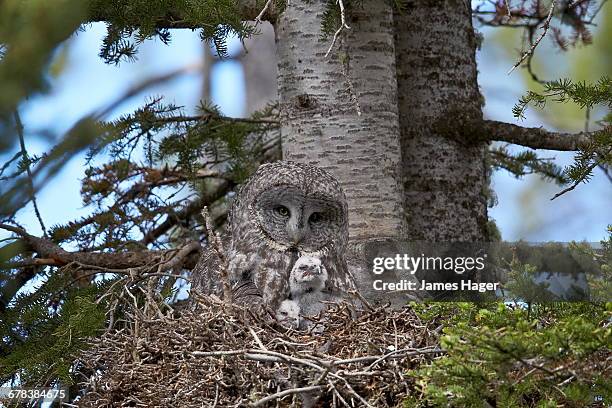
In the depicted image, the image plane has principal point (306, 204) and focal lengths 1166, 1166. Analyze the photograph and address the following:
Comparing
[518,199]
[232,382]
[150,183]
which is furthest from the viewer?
[518,199]

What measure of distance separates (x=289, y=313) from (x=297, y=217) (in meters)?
0.40

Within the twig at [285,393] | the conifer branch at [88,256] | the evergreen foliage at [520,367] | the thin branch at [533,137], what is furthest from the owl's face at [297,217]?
the evergreen foliage at [520,367]

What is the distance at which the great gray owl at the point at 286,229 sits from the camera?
4297 mm

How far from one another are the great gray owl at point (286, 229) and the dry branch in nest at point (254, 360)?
613mm

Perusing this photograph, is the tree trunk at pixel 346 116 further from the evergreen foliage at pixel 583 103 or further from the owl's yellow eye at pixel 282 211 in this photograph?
the evergreen foliage at pixel 583 103

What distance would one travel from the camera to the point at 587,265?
12.5 feet

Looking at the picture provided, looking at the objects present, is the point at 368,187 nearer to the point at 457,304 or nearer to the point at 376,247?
the point at 376,247

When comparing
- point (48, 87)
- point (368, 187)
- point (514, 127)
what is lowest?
point (48, 87)

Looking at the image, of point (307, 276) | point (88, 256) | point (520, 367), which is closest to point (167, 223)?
point (88, 256)

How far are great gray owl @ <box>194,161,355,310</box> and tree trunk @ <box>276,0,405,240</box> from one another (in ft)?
0.81

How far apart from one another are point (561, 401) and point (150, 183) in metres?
2.66

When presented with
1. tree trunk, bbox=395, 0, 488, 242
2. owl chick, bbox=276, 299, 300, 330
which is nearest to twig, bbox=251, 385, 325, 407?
owl chick, bbox=276, 299, 300, 330

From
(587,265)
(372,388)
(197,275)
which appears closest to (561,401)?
(372,388)

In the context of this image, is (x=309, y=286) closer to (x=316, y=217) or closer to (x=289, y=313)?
(x=289, y=313)
